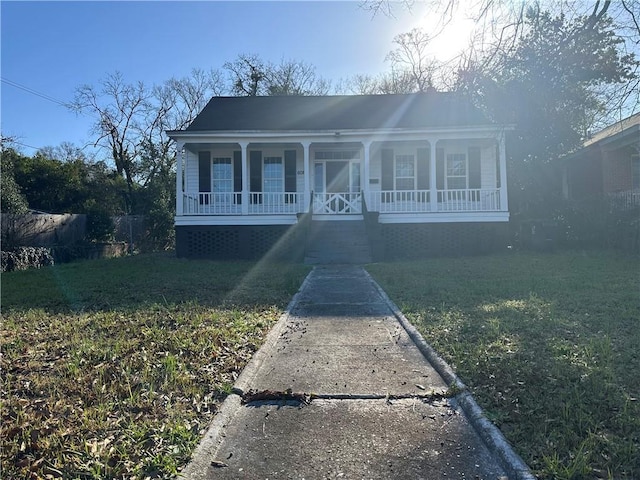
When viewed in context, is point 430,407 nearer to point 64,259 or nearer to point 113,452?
point 113,452

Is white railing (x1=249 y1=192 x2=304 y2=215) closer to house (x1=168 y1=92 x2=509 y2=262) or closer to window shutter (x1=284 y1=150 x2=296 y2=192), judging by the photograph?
house (x1=168 y1=92 x2=509 y2=262)

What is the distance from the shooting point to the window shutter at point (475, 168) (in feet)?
55.5

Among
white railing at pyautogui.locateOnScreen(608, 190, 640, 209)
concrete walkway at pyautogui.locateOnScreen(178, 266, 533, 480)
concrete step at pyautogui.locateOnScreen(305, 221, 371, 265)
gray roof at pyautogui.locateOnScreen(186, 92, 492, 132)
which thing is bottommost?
concrete walkway at pyautogui.locateOnScreen(178, 266, 533, 480)

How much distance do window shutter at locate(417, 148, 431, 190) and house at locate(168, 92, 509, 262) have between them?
38 millimetres

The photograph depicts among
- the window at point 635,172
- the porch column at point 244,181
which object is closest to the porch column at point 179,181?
the porch column at point 244,181

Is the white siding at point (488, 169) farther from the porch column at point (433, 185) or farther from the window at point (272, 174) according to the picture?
the window at point (272, 174)

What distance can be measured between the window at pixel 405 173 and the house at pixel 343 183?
0.04m

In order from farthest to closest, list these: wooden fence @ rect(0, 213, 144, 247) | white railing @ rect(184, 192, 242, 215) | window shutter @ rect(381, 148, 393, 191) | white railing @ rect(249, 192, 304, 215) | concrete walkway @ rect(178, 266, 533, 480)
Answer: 1. window shutter @ rect(381, 148, 393, 191)
2. white railing @ rect(249, 192, 304, 215)
3. white railing @ rect(184, 192, 242, 215)
4. wooden fence @ rect(0, 213, 144, 247)
5. concrete walkway @ rect(178, 266, 533, 480)

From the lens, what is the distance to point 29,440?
2.93 m

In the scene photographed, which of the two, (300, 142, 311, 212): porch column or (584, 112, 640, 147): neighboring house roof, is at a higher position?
(584, 112, 640, 147): neighboring house roof

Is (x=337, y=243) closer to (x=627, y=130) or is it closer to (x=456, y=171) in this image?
(x=456, y=171)

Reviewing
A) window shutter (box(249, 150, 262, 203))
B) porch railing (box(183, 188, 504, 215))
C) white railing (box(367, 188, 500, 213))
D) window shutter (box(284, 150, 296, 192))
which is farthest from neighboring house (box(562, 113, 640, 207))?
window shutter (box(249, 150, 262, 203))

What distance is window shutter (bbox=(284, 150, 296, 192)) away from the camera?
17.1 m

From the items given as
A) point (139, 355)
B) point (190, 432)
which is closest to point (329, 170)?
point (139, 355)
